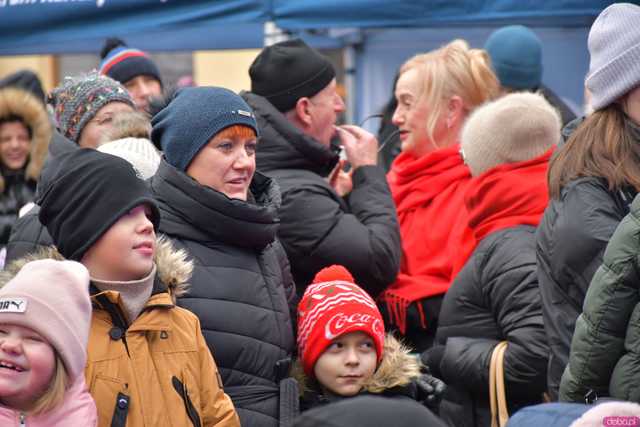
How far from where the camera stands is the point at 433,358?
4086 mm

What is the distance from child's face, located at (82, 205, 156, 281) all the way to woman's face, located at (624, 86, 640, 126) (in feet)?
4.73

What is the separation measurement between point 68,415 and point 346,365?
42.7 inches

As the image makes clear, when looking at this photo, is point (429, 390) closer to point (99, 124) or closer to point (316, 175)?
point (316, 175)

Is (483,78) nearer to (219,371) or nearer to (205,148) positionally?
(205,148)

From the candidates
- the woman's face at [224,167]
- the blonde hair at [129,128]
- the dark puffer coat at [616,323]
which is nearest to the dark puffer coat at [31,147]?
the blonde hair at [129,128]

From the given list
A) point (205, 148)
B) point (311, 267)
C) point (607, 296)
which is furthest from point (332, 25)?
point (607, 296)

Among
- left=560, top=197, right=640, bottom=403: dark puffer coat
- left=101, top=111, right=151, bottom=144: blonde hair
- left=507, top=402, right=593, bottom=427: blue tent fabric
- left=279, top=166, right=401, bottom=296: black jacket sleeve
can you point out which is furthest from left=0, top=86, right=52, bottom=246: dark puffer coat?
left=507, top=402, right=593, bottom=427: blue tent fabric

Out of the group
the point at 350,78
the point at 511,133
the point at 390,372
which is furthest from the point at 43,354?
the point at 350,78

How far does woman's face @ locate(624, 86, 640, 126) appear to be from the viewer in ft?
11.1

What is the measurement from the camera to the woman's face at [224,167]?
3.47 metres

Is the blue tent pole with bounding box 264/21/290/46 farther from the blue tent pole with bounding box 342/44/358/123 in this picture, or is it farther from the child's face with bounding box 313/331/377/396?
the child's face with bounding box 313/331/377/396

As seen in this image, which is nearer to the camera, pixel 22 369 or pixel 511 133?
pixel 22 369

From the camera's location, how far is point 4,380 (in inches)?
107

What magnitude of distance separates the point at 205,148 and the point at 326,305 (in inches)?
24.8
